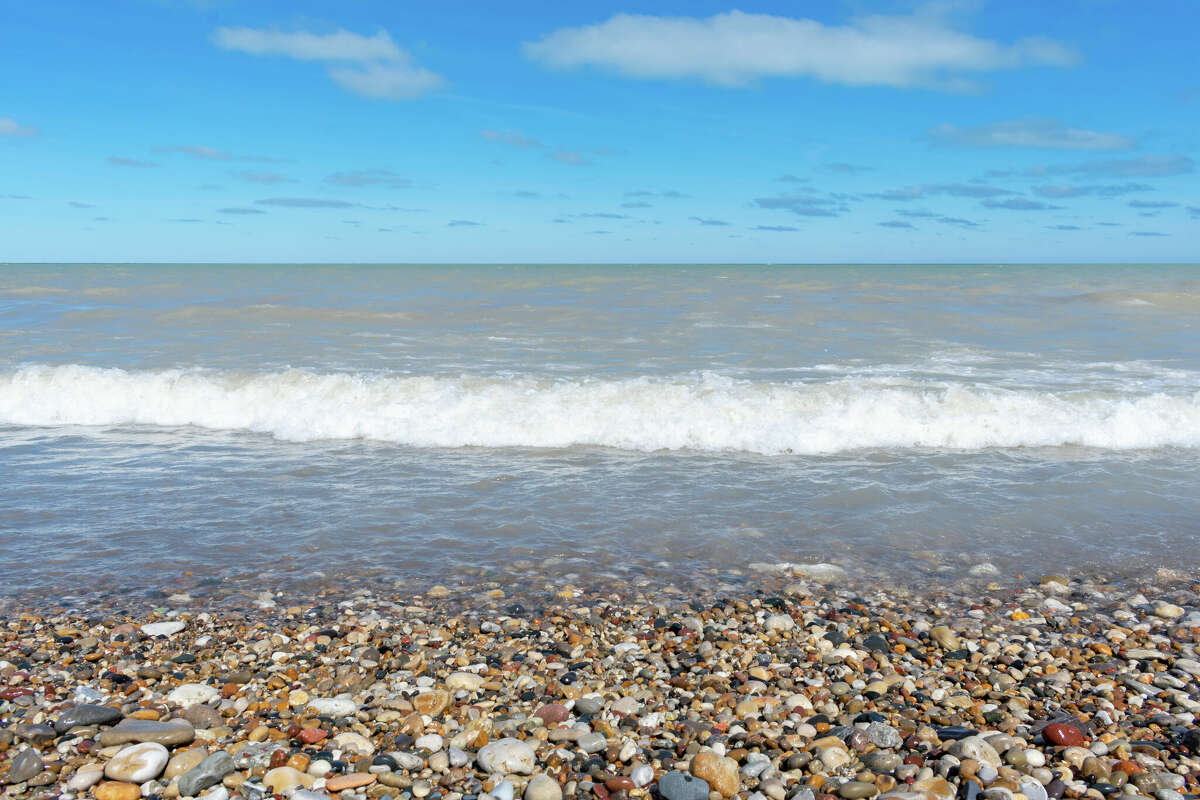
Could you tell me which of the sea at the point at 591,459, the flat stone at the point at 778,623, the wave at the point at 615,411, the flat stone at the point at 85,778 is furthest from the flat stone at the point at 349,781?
the wave at the point at 615,411

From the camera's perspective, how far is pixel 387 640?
4742 mm

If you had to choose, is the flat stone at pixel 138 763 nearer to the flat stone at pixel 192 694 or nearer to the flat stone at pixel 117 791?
the flat stone at pixel 117 791

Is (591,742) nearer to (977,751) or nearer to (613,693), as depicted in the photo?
(613,693)

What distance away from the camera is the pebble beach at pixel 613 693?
3.36 metres

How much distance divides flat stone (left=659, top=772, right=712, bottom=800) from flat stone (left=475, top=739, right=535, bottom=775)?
609 millimetres

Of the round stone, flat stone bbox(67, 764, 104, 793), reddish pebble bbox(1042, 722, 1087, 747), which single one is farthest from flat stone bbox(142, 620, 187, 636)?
reddish pebble bbox(1042, 722, 1087, 747)

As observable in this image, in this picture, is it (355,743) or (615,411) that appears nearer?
(355,743)

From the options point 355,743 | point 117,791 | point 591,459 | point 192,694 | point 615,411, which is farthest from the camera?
point 615,411

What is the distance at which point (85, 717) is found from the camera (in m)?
3.73

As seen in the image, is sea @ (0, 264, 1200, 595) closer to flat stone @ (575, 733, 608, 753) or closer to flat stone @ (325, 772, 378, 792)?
flat stone @ (575, 733, 608, 753)

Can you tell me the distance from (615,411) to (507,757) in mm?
7795

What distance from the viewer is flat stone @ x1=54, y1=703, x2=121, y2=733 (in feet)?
12.1

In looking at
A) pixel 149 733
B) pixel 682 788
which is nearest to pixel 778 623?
pixel 682 788

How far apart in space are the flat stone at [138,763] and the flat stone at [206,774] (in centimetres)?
14
